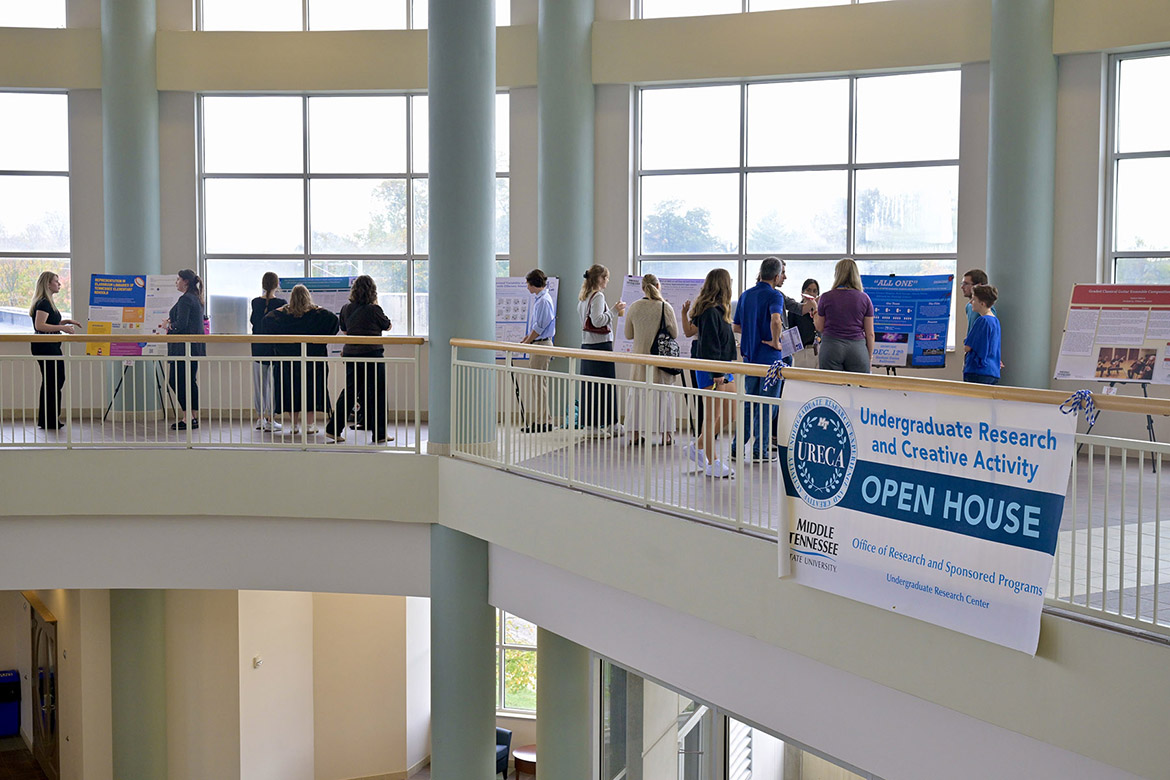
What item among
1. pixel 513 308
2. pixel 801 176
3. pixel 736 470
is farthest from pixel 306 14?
pixel 736 470

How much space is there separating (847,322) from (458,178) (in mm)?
3283

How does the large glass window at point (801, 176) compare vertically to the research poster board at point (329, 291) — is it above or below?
above

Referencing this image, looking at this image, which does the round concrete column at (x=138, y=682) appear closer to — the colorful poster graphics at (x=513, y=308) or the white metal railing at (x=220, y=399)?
the white metal railing at (x=220, y=399)

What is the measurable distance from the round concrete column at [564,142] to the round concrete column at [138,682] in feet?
18.2

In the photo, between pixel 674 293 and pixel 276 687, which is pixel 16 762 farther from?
pixel 674 293

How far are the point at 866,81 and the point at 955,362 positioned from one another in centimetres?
304

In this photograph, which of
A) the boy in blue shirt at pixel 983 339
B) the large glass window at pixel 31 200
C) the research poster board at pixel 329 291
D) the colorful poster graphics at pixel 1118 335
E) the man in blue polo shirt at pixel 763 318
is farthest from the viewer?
the large glass window at pixel 31 200

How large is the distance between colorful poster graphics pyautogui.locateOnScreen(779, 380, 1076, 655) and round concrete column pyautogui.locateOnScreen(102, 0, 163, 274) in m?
9.14

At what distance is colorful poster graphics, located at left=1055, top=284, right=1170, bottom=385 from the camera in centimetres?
800

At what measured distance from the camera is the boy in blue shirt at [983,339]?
8336 millimetres

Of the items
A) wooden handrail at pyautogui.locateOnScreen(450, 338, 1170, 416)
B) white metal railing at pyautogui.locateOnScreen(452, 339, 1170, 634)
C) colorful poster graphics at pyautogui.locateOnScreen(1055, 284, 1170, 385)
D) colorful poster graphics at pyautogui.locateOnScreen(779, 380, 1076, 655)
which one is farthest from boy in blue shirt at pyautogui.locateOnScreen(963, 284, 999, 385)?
colorful poster graphics at pyautogui.locateOnScreen(779, 380, 1076, 655)

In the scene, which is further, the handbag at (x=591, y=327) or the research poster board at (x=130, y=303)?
the research poster board at (x=130, y=303)

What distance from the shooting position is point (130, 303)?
1085 cm

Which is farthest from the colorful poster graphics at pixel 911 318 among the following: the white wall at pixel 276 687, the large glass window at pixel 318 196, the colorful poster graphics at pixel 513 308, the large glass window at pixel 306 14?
the white wall at pixel 276 687
